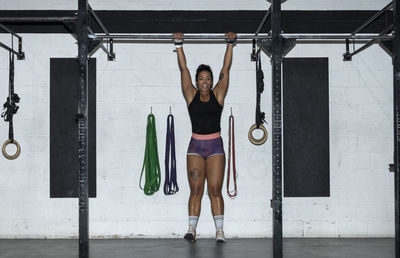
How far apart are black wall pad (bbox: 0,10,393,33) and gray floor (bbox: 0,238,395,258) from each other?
2.44m

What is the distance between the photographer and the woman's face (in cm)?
500

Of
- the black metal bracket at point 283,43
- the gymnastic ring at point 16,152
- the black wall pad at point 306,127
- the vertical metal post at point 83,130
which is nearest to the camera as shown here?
the vertical metal post at point 83,130

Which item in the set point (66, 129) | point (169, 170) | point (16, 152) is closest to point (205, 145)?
point (169, 170)

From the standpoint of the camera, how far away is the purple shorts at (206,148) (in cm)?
500

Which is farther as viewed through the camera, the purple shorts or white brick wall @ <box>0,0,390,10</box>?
white brick wall @ <box>0,0,390,10</box>

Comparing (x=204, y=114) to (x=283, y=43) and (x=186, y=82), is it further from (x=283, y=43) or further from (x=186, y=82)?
(x=283, y=43)

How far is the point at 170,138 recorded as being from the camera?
5434mm

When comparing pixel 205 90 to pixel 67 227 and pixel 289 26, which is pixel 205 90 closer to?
pixel 289 26

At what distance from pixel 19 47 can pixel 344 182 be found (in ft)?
13.5

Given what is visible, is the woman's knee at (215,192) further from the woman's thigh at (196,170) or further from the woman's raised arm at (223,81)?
the woman's raised arm at (223,81)

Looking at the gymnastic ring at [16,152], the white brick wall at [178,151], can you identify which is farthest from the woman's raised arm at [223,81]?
the gymnastic ring at [16,152]

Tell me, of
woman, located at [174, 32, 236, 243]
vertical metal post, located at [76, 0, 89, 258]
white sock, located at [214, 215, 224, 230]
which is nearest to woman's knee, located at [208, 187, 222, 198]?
woman, located at [174, 32, 236, 243]

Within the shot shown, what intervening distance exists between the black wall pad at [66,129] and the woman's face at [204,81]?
1.33 m

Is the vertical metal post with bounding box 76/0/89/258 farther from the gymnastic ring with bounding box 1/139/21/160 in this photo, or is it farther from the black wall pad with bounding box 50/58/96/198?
the gymnastic ring with bounding box 1/139/21/160
